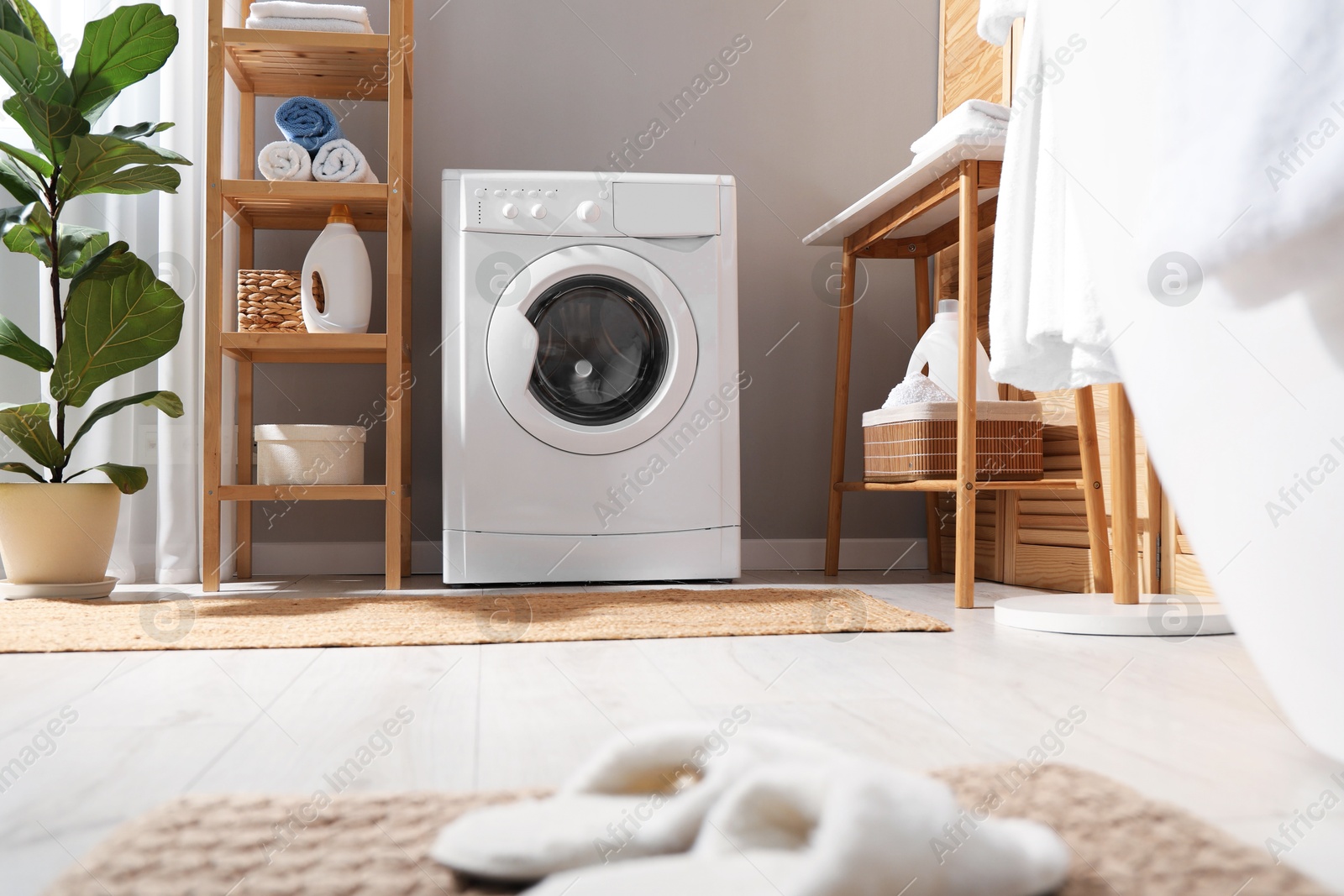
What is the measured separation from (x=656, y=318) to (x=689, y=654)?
3.35ft

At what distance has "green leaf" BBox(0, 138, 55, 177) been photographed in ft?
6.05

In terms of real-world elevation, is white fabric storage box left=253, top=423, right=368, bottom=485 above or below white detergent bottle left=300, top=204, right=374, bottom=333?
below

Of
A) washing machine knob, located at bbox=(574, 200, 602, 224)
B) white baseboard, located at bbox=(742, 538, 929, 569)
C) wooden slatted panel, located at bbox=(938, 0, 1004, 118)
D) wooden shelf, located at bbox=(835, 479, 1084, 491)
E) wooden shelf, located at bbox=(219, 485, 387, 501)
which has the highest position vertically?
wooden slatted panel, located at bbox=(938, 0, 1004, 118)

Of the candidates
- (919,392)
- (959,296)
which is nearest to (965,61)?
(959,296)

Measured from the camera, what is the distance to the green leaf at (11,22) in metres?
1.81

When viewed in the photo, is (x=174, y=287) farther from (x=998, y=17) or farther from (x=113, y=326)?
(x=998, y=17)

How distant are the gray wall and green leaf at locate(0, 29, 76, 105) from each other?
2.39ft

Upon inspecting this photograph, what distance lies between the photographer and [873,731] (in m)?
0.89

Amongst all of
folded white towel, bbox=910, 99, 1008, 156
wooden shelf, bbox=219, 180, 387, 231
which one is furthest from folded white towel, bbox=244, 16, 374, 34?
folded white towel, bbox=910, 99, 1008, 156

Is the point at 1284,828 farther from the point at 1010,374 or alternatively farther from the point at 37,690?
the point at 37,690

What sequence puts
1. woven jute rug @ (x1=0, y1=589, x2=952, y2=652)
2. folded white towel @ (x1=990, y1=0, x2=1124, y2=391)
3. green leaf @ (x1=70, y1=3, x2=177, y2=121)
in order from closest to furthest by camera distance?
1. folded white towel @ (x1=990, y1=0, x2=1124, y2=391)
2. woven jute rug @ (x1=0, y1=589, x2=952, y2=652)
3. green leaf @ (x1=70, y1=3, x2=177, y2=121)

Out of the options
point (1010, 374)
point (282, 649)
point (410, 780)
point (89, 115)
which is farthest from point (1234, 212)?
point (89, 115)

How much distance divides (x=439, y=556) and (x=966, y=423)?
136cm

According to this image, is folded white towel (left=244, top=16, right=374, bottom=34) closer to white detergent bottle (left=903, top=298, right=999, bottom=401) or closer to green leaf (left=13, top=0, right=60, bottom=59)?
green leaf (left=13, top=0, right=60, bottom=59)
